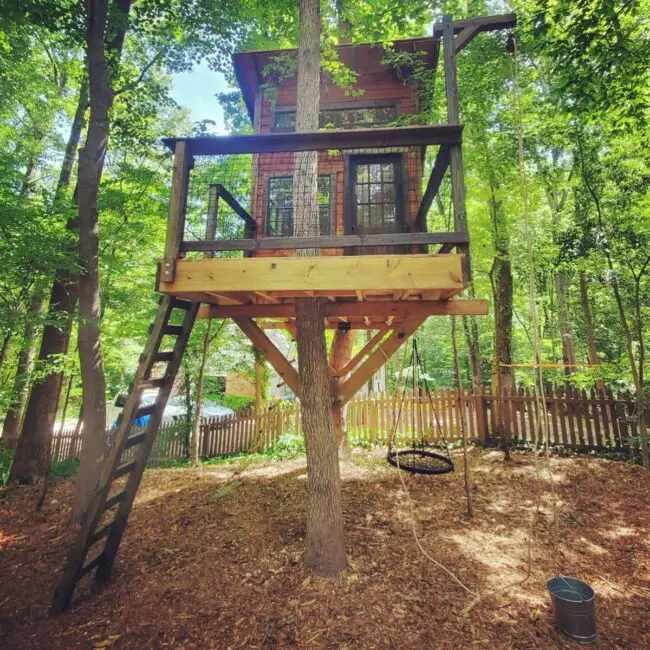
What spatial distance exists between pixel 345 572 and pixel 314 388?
1841 mm

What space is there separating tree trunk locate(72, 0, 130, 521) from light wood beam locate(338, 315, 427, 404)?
3.67 m

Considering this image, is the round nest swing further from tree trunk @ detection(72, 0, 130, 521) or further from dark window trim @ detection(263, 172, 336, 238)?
tree trunk @ detection(72, 0, 130, 521)

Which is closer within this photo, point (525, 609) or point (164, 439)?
point (525, 609)

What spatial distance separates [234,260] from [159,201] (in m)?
5.02

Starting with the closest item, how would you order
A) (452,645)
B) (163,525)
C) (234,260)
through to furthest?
(452,645)
(234,260)
(163,525)

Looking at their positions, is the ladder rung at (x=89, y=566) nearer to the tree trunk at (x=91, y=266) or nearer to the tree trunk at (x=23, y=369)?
the tree trunk at (x=91, y=266)

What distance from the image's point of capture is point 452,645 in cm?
244

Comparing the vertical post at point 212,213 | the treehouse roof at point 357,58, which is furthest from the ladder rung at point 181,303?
the treehouse roof at point 357,58

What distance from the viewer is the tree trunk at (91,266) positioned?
4645 mm

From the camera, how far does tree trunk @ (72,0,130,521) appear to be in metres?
4.64

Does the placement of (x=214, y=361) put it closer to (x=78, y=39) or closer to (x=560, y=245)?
(x=78, y=39)

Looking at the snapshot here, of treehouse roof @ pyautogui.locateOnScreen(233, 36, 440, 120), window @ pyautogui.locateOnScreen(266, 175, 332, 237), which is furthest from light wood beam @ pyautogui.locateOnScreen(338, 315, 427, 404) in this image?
treehouse roof @ pyautogui.locateOnScreen(233, 36, 440, 120)

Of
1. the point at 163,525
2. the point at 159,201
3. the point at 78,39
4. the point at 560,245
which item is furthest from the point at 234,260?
the point at 560,245

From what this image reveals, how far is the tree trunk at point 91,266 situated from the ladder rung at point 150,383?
2.06m
